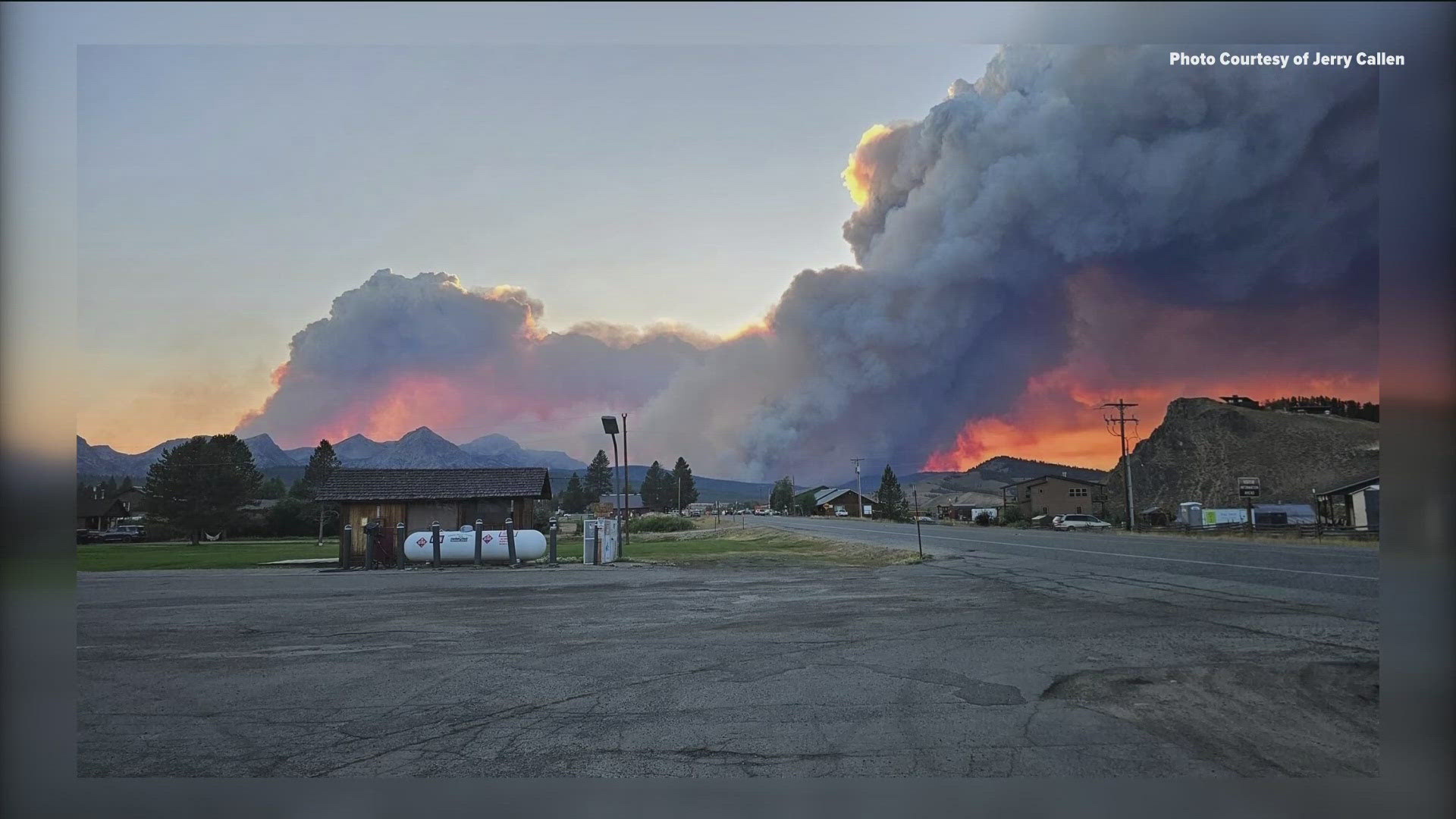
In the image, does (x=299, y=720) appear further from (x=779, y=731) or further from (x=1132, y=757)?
(x=1132, y=757)

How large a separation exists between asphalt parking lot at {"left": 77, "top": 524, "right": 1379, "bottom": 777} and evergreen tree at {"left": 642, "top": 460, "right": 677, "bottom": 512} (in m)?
92.7

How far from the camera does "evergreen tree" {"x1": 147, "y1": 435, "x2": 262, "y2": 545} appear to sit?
Answer: 16953mm

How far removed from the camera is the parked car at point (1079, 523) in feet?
178

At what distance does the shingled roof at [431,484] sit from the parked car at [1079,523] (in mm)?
38076

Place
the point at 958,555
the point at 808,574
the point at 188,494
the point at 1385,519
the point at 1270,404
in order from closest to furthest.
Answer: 1. the point at 1385,519
2. the point at 1270,404
3. the point at 808,574
4. the point at 958,555
5. the point at 188,494

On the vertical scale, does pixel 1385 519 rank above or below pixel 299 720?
above

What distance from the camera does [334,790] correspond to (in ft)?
20.3

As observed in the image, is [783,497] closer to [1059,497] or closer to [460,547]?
[1059,497]

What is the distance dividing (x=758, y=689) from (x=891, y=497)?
102998 mm

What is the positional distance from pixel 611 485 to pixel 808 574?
319 ft

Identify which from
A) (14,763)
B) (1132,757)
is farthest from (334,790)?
(1132,757)

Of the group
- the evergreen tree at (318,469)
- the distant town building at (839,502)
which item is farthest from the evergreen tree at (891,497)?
the evergreen tree at (318,469)

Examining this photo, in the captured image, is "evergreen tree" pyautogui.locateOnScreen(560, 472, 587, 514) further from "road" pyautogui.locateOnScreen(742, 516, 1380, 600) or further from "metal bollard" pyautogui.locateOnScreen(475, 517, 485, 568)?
"metal bollard" pyautogui.locateOnScreen(475, 517, 485, 568)

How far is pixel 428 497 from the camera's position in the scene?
29922 mm
